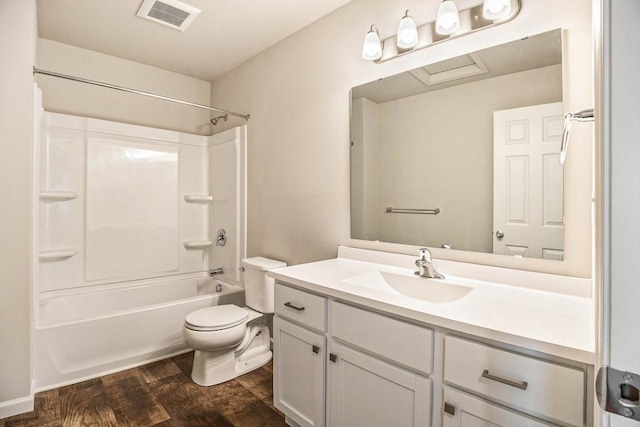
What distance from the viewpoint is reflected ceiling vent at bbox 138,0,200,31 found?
2.22 metres

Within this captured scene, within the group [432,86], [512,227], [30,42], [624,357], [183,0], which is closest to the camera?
[624,357]

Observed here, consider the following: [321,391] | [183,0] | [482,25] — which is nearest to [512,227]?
[482,25]

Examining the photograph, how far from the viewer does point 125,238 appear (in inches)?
122

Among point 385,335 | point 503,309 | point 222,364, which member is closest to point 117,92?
point 222,364

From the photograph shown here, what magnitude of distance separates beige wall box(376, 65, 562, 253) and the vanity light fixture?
0.84ft

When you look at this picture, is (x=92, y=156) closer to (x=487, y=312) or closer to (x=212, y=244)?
(x=212, y=244)

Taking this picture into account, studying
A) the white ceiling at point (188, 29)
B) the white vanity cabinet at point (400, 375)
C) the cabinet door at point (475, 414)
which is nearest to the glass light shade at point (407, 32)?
the white ceiling at point (188, 29)

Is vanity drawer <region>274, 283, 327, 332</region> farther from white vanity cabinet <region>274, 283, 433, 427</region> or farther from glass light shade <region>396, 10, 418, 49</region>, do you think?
glass light shade <region>396, 10, 418, 49</region>

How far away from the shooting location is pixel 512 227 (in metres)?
1.51

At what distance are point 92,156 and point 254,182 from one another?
140 centimetres

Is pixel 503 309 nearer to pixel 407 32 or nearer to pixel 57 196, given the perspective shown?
pixel 407 32

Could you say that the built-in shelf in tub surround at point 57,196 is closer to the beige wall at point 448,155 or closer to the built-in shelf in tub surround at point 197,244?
the built-in shelf in tub surround at point 197,244

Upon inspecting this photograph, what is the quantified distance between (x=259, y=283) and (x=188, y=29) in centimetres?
198

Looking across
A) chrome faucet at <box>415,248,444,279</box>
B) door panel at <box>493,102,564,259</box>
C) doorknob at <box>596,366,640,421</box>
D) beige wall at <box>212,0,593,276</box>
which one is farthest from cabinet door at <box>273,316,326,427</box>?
doorknob at <box>596,366,640,421</box>
